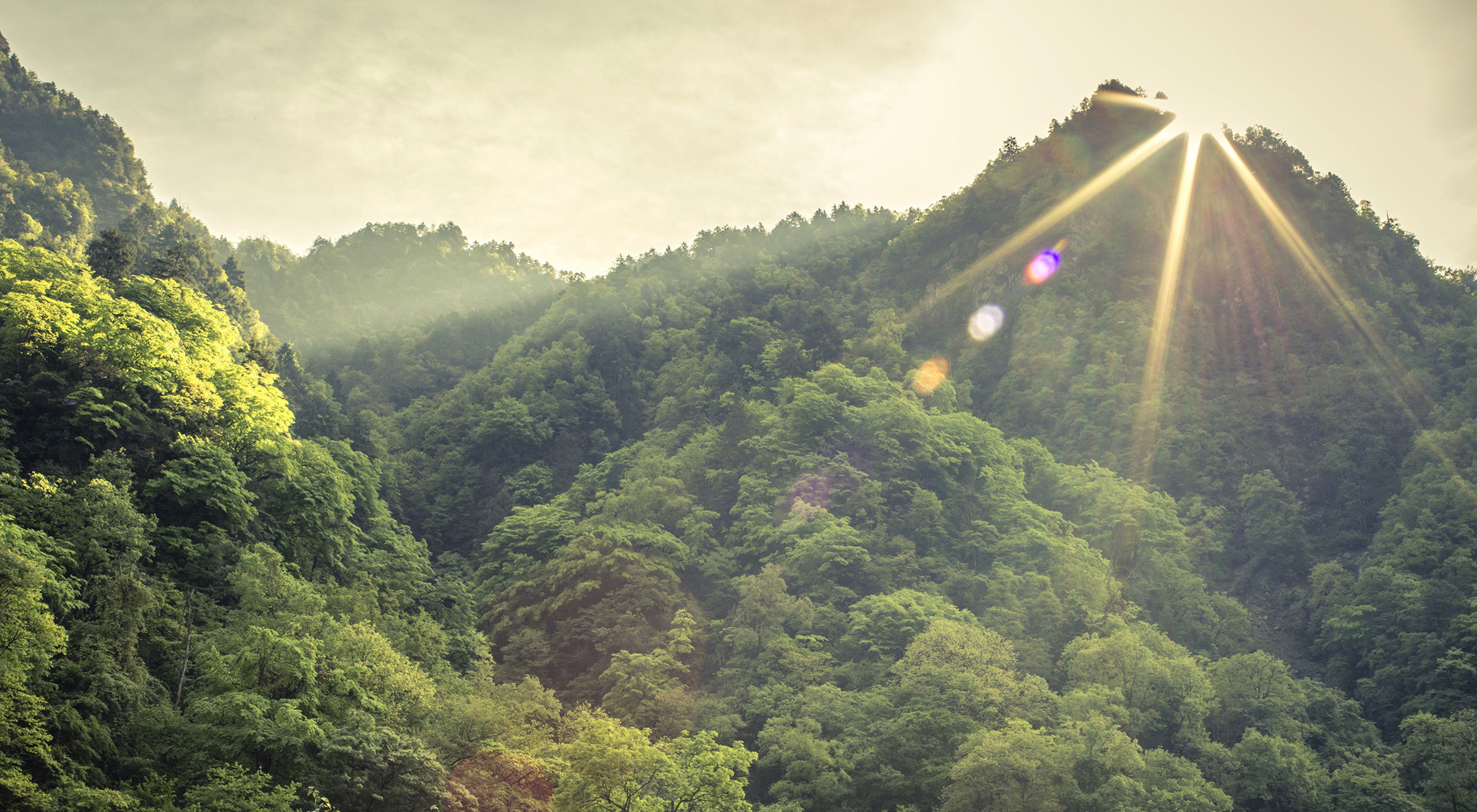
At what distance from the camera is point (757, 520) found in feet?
191

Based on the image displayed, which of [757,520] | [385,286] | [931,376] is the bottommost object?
[757,520]

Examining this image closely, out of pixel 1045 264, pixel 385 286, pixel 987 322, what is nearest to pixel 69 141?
pixel 385 286

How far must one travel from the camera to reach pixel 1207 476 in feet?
226

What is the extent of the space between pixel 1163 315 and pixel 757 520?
4458 cm

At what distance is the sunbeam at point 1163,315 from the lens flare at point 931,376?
16348 mm

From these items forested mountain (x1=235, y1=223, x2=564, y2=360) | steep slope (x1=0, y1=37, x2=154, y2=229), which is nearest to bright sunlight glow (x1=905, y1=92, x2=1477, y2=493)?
forested mountain (x1=235, y1=223, x2=564, y2=360)

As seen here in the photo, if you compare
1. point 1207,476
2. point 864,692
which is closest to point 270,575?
point 864,692

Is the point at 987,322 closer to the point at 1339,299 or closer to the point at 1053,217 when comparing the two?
the point at 1053,217

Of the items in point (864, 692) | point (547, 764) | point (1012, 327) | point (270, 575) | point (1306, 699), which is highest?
point (1012, 327)

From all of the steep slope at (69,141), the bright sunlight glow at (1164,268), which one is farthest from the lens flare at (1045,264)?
the steep slope at (69,141)

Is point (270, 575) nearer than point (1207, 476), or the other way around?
point (270, 575)

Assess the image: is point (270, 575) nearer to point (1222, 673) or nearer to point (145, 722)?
point (145, 722)

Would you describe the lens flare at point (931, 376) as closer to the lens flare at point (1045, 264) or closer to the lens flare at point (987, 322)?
the lens flare at point (987, 322)

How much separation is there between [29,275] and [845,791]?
123 feet
